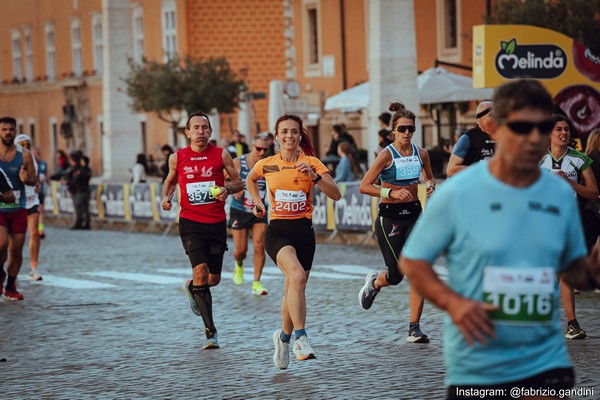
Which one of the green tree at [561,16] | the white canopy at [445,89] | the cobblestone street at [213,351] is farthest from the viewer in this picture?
the green tree at [561,16]

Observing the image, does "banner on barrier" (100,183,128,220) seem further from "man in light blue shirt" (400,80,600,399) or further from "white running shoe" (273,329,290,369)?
"man in light blue shirt" (400,80,600,399)

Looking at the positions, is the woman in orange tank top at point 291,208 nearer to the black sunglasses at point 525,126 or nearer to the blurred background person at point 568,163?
the blurred background person at point 568,163

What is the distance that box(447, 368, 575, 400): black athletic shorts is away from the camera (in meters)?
4.95

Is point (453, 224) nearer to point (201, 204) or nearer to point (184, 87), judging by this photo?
point (201, 204)

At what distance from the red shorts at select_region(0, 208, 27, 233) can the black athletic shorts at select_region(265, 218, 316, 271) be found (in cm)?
540

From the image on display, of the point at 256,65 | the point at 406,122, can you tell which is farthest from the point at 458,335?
the point at 256,65

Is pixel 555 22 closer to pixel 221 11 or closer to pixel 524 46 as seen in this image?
pixel 524 46

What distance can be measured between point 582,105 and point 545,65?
838 millimetres

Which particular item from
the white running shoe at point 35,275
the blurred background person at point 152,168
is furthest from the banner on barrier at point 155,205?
the blurred background person at point 152,168

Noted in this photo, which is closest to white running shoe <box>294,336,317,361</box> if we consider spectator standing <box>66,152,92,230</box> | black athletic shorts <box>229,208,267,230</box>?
black athletic shorts <box>229,208,267,230</box>

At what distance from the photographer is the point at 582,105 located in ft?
71.8

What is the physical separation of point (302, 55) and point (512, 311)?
1628 inches

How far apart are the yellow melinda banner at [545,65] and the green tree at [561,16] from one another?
658cm

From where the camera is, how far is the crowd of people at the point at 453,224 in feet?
16.0
